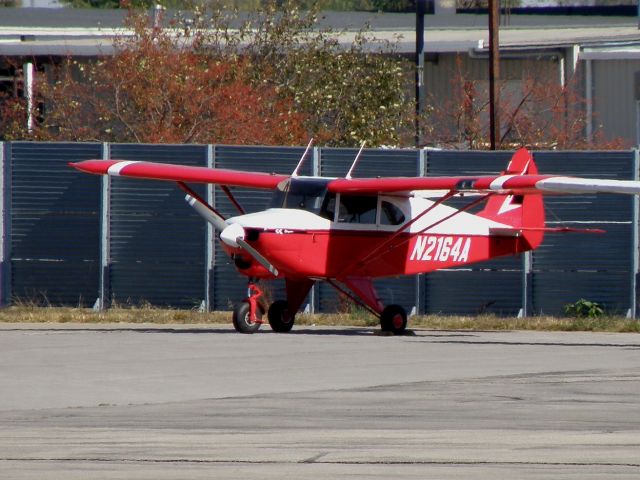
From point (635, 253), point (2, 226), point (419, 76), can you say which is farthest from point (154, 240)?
point (419, 76)

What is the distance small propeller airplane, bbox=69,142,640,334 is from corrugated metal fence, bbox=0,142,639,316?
6.71 feet

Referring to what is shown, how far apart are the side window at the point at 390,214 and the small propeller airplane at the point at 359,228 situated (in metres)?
0.01

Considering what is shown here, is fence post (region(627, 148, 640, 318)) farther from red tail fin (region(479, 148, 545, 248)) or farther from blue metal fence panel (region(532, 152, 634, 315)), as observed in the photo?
red tail fin (region(479, 148, 545, 248))

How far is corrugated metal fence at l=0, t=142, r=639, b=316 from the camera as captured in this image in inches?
884

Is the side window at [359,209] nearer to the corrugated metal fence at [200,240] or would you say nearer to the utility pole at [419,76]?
the corrugated metal fence at [200,240]

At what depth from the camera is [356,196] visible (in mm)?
19688

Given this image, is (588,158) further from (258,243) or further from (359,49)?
(359,49)

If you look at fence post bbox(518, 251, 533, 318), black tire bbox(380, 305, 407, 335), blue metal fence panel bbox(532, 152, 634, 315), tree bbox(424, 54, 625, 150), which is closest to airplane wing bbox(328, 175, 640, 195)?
black tire bbox(380, 305, 407, 335)

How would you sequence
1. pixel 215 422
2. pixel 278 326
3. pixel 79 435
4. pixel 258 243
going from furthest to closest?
pixel 278 326
pixel 258 243
pixel 215 422
pixel 79 435

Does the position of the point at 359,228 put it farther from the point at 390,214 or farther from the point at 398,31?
the point at 398,31

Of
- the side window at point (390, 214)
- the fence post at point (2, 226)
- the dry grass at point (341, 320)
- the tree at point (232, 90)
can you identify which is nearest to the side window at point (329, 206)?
the side window at point (390, 214)

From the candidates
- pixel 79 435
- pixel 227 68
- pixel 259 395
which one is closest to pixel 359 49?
pixel 227 68

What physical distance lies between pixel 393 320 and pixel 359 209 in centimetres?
164

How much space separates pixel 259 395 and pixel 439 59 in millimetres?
30242
